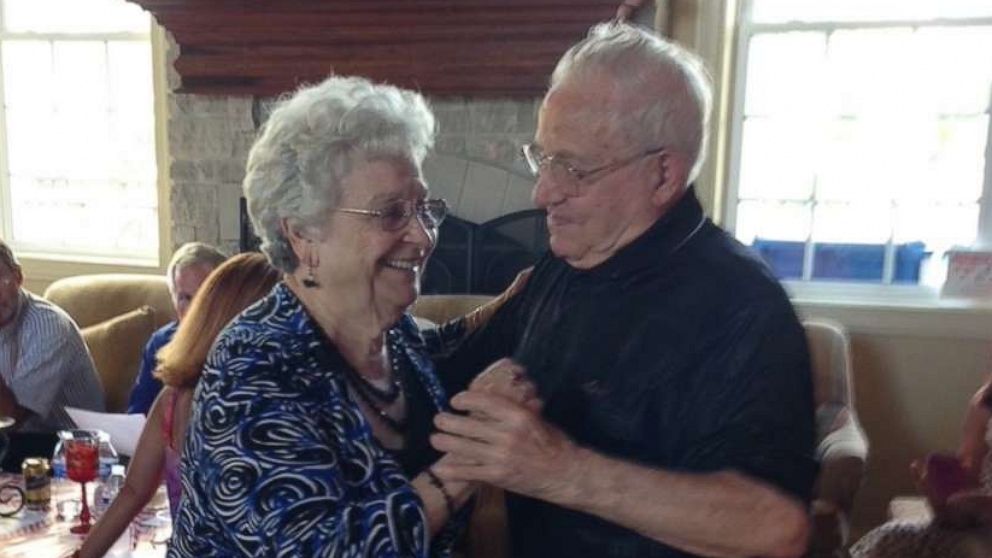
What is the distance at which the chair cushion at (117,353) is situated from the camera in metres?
3.38

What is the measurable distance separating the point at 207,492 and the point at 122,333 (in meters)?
2.58

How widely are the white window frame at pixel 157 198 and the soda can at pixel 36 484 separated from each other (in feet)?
8.40

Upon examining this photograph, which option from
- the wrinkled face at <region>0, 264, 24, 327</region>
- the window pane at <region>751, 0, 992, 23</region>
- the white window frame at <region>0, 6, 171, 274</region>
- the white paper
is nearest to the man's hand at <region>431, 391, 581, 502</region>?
the white paper

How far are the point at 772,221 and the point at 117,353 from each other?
2591 mm

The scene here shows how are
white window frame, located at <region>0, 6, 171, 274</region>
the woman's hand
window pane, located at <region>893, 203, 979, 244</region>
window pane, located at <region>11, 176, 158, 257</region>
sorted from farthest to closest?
window pane, located at <region>11, 176, 158, 257</region>, white window frame, located at <region>0, 6, 171, 274</region>, window pane, located at <region>893, 203, 979, 244</region>, the woman's hand

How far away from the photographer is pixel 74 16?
4.54 meters

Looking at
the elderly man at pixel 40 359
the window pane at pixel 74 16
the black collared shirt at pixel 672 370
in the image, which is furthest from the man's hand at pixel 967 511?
the window pane at pixel 74 16

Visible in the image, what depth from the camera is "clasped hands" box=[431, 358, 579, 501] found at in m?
1.03

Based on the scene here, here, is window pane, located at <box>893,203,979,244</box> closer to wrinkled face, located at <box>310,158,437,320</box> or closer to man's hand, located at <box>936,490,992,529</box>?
man's hand, located at <box>936,490,992,529</box>

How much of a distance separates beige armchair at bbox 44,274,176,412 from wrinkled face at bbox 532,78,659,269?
2602 mm

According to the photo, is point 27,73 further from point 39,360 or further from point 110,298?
point 39,360

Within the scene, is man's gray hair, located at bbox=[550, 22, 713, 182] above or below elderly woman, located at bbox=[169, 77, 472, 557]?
above

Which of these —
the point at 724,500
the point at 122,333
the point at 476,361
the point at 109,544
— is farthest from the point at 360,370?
the point at 122,333

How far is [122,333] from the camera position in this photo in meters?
3.40
